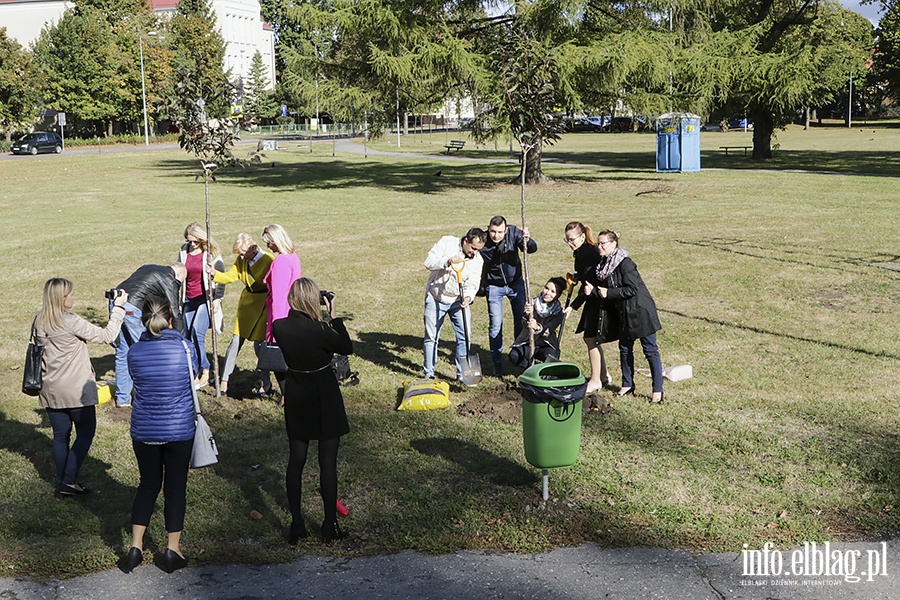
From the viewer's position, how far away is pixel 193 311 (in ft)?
34.6

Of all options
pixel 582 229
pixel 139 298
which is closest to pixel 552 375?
pixel 582 229

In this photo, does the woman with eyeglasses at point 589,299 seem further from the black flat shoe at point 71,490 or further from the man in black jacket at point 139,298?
the black flat shoe at point 71,490

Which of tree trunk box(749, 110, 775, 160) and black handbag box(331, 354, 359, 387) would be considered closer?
black handbag box(331, 354, 359, 387)

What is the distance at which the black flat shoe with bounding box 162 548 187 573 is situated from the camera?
6.20m

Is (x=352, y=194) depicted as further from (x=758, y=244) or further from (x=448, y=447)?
(x=448, y=447)

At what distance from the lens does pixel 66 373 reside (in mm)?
7238

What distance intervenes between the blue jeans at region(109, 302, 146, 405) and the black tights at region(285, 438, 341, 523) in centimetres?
352

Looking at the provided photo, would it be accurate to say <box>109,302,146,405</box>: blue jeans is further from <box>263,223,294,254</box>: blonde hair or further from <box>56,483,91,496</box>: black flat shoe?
<box>56,483,91,496</box>: black flat shoe

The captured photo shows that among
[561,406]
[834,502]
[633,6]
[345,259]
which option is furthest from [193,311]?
[633,6]

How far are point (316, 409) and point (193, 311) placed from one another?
15.0 ft

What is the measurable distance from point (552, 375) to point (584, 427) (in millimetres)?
1704

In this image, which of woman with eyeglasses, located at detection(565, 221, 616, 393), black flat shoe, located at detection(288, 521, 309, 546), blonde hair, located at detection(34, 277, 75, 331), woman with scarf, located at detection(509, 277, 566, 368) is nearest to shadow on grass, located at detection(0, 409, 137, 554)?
black flat shoe, located at detection(288, 521, 309, 546)

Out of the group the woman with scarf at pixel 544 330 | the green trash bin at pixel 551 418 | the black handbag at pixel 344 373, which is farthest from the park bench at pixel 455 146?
the green trash bin at pixel 551 418

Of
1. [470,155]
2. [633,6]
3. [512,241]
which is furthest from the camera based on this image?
[470,155]
